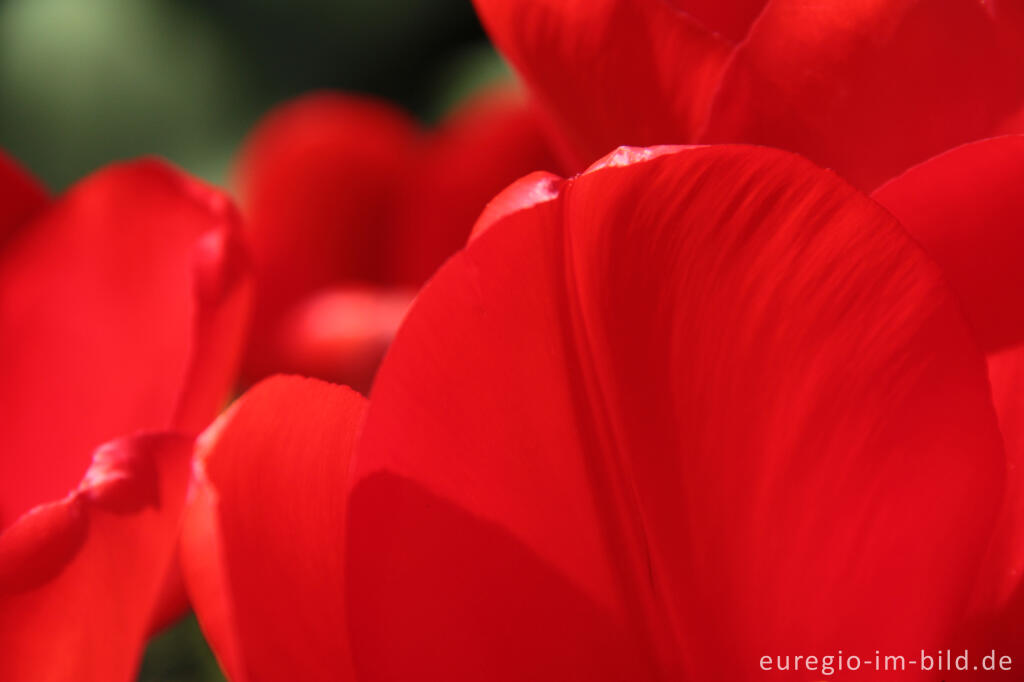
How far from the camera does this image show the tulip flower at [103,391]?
186mm

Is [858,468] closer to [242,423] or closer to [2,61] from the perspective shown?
[242,423]

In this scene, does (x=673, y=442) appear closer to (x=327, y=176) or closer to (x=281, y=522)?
(x=281, y=522)

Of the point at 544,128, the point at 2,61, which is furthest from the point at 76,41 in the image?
the point at 544,128

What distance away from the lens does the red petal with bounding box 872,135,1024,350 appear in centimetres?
18

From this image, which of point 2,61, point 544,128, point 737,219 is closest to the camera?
point 737,219

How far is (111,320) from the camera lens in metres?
0.27

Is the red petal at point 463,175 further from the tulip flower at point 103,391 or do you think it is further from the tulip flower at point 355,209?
the tulip flower at point 103,391

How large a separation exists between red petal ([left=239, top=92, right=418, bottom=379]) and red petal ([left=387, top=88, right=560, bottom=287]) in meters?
0.02

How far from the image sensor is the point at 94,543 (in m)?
0.18

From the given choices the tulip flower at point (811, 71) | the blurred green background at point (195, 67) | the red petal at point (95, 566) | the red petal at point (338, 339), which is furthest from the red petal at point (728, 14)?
the blurred green background at point (195, 67)

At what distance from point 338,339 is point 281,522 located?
41 cm

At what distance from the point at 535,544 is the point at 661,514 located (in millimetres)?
18

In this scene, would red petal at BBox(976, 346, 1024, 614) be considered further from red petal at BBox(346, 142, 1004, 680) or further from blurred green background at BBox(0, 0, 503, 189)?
blurred green background at BBox(0, 0, 503, 189)

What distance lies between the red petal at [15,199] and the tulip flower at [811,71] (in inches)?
5.5
